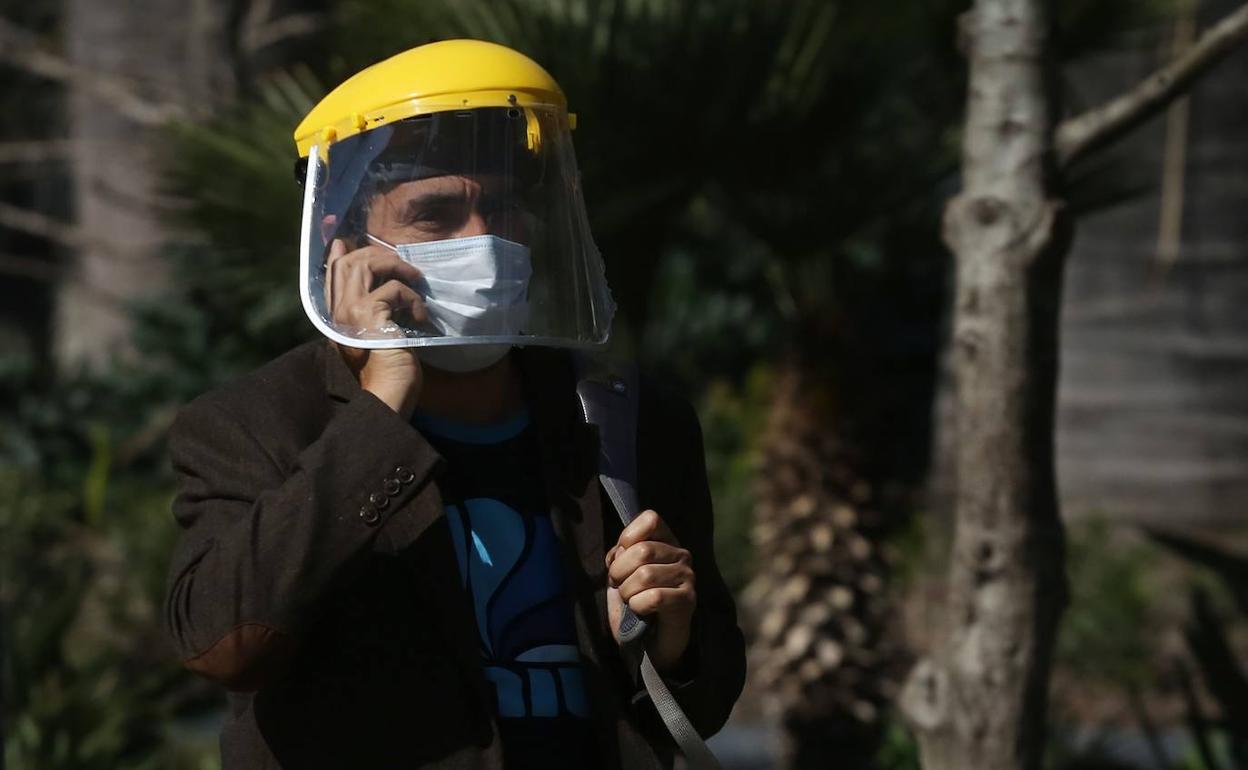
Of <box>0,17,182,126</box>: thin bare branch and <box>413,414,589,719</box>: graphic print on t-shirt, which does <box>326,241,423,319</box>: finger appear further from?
<box>0,17,182,126</box>: thin bare branch

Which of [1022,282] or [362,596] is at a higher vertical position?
[1022,282]

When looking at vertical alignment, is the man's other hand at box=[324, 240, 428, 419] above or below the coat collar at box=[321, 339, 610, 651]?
→ above

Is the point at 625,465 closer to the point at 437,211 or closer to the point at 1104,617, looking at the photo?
the point at 437,211

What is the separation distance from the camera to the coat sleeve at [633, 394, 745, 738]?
6.63 ft

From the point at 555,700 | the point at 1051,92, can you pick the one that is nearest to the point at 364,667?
the point at 555,700

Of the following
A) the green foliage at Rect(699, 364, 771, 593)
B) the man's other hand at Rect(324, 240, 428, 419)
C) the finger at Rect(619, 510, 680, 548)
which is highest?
the man's other hand at Rect(324, 240, 428, 419)

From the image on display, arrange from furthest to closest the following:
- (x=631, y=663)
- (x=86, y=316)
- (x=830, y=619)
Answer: (x=86, y=316), (x=830, y=619), (x=631, y=663)

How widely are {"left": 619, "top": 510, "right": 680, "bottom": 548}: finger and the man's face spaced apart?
0.37 m

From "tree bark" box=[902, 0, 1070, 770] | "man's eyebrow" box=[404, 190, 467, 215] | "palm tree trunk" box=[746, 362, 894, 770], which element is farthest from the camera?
"palm tree trunk" box=[746, 362, 894, 770]

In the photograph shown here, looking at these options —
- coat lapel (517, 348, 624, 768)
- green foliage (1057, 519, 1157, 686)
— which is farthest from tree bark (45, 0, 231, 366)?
coat lapel (517, 348, 624, 768)

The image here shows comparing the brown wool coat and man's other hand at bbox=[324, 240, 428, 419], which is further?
man's other hand at bbox=[324, 240, 428, 419]

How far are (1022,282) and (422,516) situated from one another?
1817 millimetres

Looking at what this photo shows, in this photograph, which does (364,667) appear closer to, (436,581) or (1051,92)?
(436,581)

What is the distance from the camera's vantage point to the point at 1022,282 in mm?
3314
